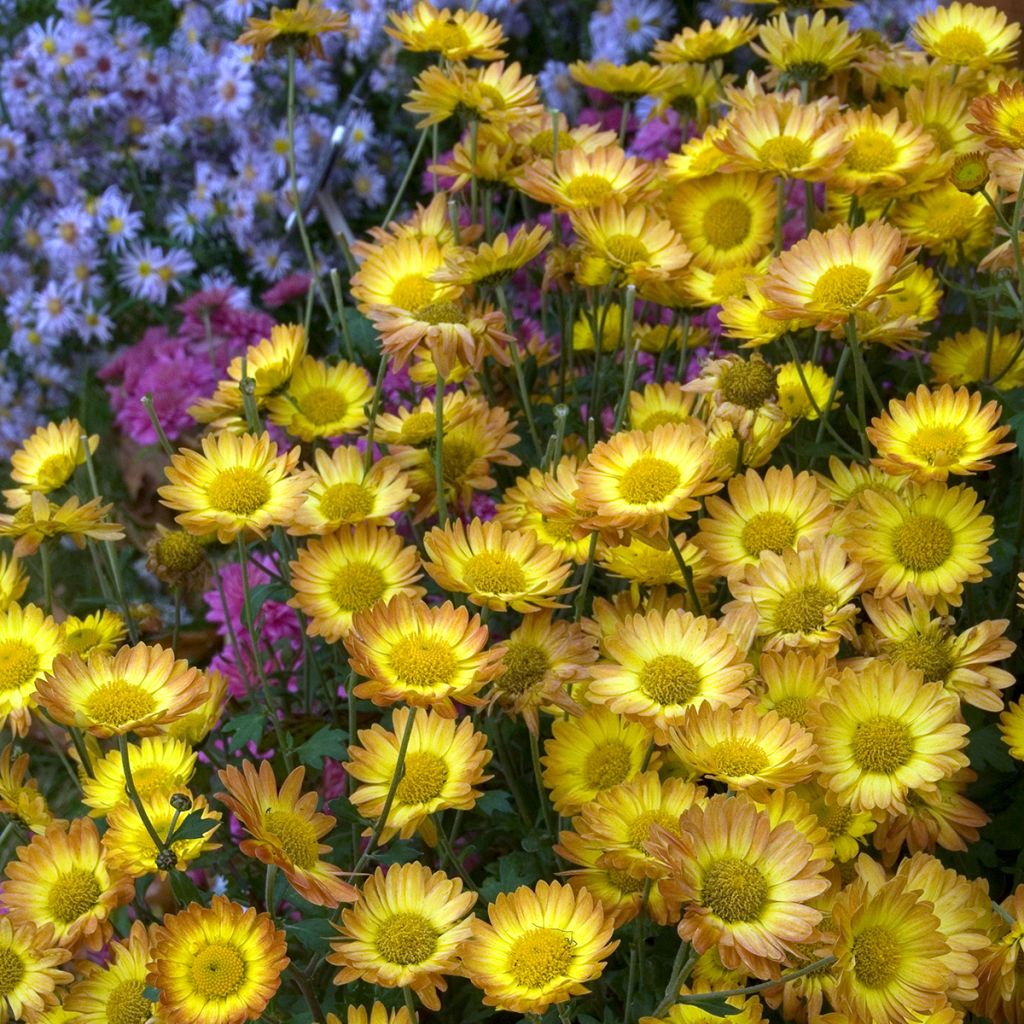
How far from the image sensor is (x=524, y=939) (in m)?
1.12

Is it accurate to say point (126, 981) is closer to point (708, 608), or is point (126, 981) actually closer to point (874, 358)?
point (708, 608)

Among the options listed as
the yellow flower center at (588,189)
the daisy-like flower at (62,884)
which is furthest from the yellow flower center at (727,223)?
the daisy-like flower at (62,884)

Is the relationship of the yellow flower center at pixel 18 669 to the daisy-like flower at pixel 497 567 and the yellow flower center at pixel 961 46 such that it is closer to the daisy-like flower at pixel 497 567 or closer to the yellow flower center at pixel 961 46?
the daisy-like flower at pixel 497 567

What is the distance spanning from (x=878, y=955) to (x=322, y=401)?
95 centimetres

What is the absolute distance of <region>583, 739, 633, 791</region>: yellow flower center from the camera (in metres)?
1.35

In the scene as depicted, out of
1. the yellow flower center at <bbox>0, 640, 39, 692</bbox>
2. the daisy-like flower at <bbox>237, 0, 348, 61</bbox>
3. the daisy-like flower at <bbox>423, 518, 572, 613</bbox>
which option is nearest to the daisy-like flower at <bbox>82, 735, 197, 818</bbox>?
the yellow flower center at <bbox>0, 640, 39, 692</bbox>

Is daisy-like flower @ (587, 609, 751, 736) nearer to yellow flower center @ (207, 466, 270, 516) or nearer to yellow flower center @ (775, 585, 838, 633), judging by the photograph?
yellow flower center @ (775, 585, 838, 633)

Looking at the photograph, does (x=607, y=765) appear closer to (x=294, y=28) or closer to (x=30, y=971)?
(x=30, y=971)

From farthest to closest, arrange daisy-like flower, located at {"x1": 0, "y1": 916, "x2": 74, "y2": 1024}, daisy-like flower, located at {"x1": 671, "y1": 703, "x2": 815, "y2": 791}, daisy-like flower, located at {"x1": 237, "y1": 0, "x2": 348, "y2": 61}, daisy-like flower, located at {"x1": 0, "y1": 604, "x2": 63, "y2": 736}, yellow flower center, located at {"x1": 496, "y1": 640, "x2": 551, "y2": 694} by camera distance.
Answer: daisy-like flower, located at {"x1": 237, "y1": 0, "x2": 348, "y2": 61} → daisy-like flower, located at {"x1": 0, "y1": 604, "x2": 63, "y2": 736} → yellow flower center, located at {"x1": 496, "y1": 640, "x2": 551, "y2": 694} → daisy-like flower, located at {"x1": 0, "y1": 916, "x2": 74, "y2": 1024} → daisy-like flower, located at {"x1": 671, "y1": 703, "x2": 815, "y2": 791}

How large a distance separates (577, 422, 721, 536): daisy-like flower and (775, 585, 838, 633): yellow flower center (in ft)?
0.45

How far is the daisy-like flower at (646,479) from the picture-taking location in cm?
128

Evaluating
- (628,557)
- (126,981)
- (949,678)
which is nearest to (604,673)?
(628,557)

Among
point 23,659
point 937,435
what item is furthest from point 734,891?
point 23,659

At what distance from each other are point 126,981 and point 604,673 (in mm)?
536
